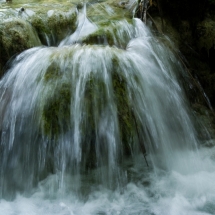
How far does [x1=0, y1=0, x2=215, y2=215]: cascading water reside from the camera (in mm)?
3295

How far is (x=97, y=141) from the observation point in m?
3.51

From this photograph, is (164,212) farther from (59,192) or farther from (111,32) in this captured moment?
(111,32)

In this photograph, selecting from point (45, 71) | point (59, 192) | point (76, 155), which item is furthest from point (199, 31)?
point (59, 192)

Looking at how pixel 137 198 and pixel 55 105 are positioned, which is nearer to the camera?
pixel 137 198

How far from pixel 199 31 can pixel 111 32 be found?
1.67 m

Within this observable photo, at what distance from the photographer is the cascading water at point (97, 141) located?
3.29 m

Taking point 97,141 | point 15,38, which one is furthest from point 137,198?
point 15,38

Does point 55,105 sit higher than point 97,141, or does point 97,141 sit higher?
point 55,105

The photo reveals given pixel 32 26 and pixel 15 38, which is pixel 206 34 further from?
pixel 15 38

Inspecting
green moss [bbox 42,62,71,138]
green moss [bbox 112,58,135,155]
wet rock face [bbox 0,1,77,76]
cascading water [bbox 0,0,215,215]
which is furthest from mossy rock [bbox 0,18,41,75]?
green moss [bbox 112,58,135,155]

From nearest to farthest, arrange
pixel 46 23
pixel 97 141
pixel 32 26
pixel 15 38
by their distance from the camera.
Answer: pixel 97 141 → pixel 15 38 → pixel 32 26 → pixel 46 23

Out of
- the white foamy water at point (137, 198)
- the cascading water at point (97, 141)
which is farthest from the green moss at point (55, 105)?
the white foamy water at point (137, 198)

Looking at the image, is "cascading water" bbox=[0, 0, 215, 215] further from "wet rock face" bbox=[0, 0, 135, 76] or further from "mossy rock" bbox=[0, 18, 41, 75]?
"wet rock face" bbox=[0, 0, 135, 76]

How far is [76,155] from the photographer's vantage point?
348 centimetres
